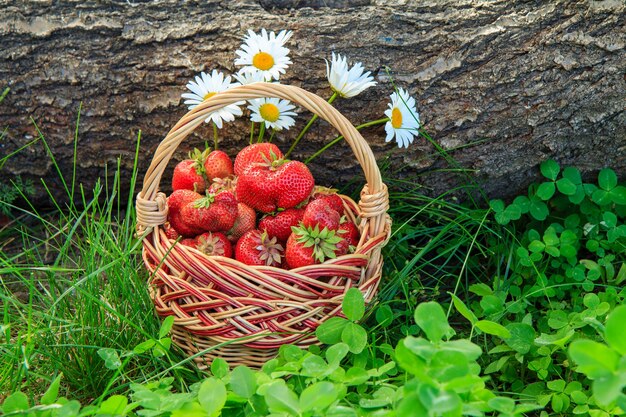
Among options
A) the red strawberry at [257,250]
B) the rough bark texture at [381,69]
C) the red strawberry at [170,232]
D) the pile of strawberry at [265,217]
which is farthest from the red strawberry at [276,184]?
the rough bark texture at [381,69]

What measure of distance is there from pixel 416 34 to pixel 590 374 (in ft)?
4.46

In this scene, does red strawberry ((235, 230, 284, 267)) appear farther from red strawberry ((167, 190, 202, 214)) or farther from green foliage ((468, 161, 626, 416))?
green foliage ((468, 161, 626, 416))

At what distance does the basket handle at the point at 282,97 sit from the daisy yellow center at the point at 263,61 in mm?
294

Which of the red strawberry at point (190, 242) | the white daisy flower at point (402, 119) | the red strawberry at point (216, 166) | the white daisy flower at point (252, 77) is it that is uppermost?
the white daisy flower at point (252, 77)

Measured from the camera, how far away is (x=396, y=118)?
2113 millimetres

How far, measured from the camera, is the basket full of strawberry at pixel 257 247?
1.71 m

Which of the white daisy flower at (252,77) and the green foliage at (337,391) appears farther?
the white daisy flower at (252,77)

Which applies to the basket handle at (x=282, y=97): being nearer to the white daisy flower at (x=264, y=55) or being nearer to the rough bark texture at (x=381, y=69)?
the white daisy flower at (x=264, y=55)

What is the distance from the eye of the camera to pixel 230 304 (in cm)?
171

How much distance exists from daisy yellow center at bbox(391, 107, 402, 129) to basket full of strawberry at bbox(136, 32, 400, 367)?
336 millimetres

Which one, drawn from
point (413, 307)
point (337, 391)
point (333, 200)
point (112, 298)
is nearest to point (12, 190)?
point (112, 298)

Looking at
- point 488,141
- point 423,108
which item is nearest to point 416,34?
point 423,108

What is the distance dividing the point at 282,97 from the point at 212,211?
0.36 m

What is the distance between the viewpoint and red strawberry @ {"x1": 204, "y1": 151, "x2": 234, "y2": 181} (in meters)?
2.02
